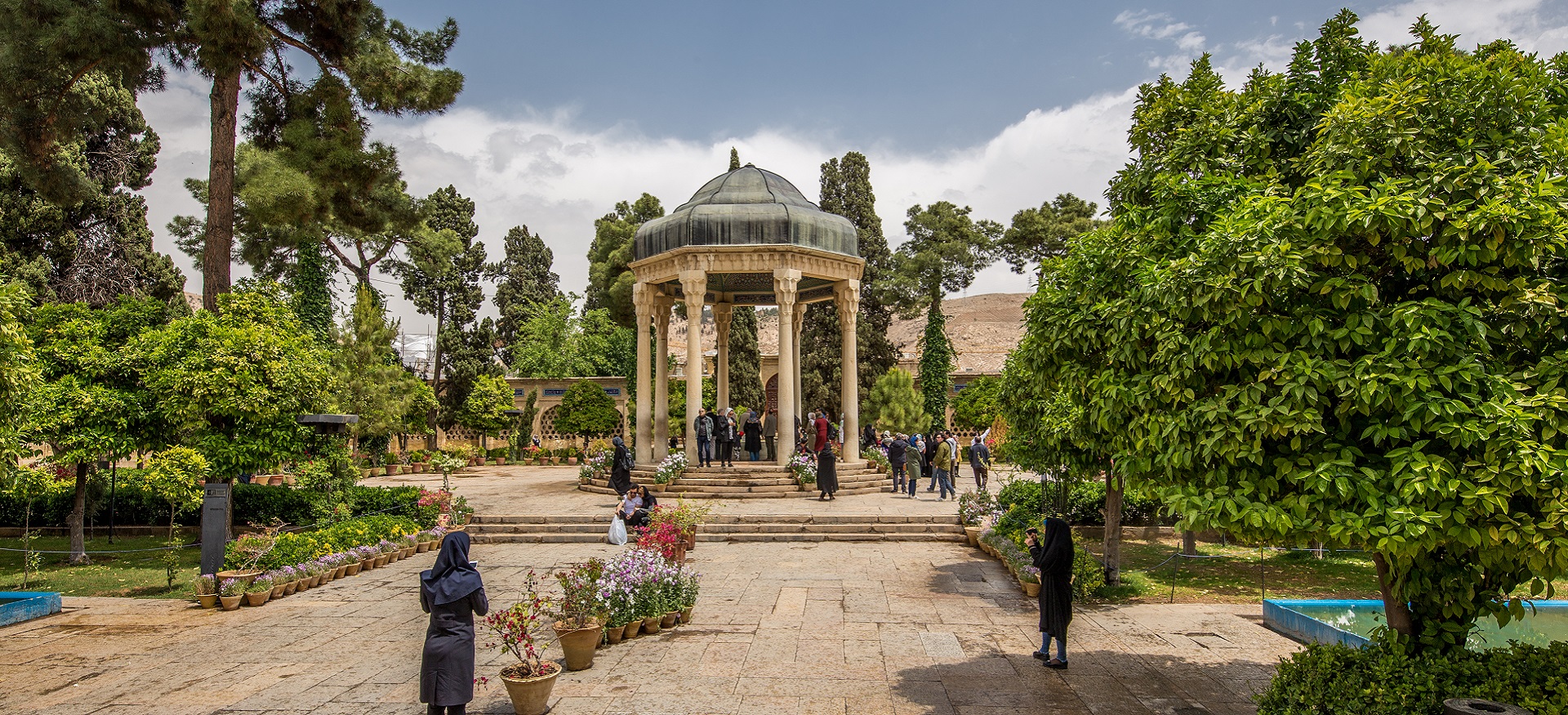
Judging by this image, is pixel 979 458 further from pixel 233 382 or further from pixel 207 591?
pixel 207 591

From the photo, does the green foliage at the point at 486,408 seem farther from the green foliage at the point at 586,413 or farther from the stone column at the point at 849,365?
the stone column at the point at 849,365

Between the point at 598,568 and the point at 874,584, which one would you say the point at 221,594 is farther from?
the point at 874,584

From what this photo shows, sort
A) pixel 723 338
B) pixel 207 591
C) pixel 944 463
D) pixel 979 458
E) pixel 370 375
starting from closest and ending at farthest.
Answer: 1. pixel 207 591
2. pixel 944 463
3. pixel 979 458
4. pixel 723 338
5. pixel 370 375

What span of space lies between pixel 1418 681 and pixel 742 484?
1478 cm

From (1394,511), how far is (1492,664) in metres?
1.63

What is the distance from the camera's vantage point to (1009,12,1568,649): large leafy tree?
14.2ft

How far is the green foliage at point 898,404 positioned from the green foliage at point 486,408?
14.4m

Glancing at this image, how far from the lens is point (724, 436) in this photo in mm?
19984

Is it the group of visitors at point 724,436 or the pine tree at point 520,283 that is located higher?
the pine tree at point 520,283

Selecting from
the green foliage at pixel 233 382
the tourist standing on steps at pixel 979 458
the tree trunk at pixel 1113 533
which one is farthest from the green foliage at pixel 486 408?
the tree trunk at pixel 1113 533

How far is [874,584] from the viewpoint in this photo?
11250 mm

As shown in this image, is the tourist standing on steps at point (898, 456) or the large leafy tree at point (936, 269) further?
the large leafy tree at point (936, 269)

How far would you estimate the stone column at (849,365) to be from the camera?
21.1m

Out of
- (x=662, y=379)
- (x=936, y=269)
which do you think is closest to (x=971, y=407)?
(x=936, y=269)
